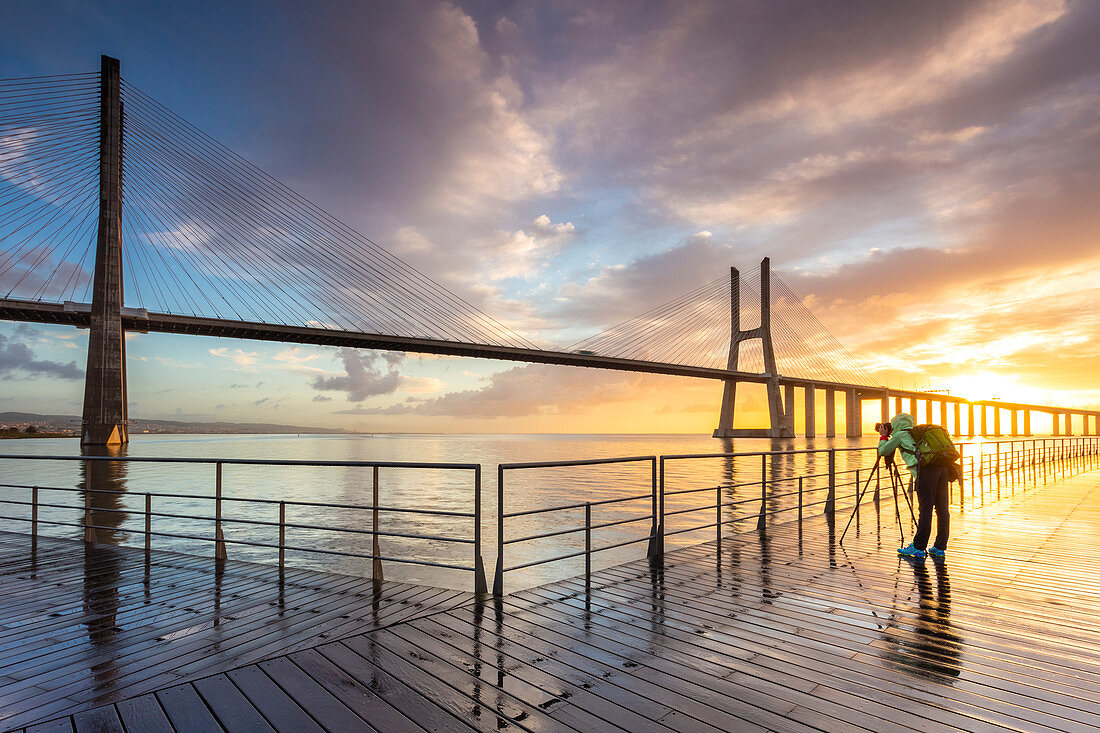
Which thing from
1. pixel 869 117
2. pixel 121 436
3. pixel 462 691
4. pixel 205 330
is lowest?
pixel 121 436

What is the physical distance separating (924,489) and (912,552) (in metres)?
0.66

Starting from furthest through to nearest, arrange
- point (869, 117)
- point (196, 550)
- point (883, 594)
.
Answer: point (869, 117)
point (196, 550)
point (883, 594)

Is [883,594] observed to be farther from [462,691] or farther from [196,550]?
[196,550]

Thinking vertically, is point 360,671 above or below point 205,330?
below

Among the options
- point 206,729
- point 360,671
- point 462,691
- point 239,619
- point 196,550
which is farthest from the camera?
point 196,550

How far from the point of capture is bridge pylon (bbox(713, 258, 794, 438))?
64.7 meters

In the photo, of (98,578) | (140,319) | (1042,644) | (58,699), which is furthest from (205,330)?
(1042,644)

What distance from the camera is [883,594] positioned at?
15.4ft

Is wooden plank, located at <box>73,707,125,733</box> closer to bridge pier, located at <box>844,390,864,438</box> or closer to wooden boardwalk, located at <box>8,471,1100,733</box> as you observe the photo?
wooden boardwalk, located at <box>8,471,1100,733</box>

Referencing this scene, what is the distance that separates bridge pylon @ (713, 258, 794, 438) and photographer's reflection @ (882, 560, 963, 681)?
204 ft

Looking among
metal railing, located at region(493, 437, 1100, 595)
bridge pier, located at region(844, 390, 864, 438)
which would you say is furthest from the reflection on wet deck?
bridge pier, located at region(844, 390, 864, 438)

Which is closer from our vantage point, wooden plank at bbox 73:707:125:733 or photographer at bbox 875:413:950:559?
wooden plank at bbox 73:707:125:733

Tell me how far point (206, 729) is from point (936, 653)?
387cm

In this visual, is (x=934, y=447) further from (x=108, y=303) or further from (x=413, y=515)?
(x=108, y=303)
